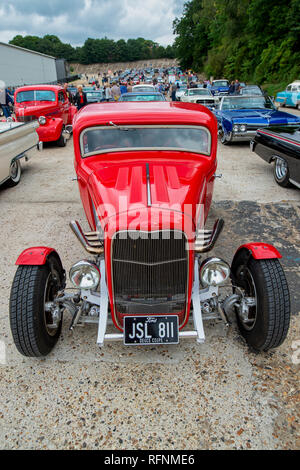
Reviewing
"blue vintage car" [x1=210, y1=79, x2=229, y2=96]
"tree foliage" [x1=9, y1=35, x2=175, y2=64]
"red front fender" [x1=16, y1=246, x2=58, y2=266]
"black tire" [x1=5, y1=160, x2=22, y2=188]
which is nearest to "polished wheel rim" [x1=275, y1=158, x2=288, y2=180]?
"red front fender" [x1=16, y1=246, x2=58, y2=266]

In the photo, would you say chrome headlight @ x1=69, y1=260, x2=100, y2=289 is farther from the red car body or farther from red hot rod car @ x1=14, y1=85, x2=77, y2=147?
red hot rod car @ x1=14, y1=85, x2=77, y2=147

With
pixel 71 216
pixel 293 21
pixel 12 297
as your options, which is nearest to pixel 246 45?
pixel 293 21

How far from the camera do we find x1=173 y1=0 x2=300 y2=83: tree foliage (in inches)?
944

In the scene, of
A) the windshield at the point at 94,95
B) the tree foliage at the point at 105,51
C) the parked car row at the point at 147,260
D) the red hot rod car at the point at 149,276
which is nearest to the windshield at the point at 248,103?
the parked car row at the point at 147,260

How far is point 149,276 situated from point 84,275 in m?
0.51

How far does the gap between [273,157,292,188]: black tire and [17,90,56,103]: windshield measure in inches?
288

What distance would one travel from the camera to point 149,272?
230cm

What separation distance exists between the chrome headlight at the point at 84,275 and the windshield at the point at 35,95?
9.26m

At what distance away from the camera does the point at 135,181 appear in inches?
107

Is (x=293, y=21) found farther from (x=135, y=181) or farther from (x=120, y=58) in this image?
(x=120, y=58)

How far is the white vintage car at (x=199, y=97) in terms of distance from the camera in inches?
584

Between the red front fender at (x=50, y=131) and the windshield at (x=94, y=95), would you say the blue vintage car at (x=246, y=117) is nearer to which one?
the red front fender at (x=50, y=131)

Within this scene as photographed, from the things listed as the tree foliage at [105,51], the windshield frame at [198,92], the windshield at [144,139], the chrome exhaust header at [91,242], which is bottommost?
the chrome exhaust header at [91,242]
